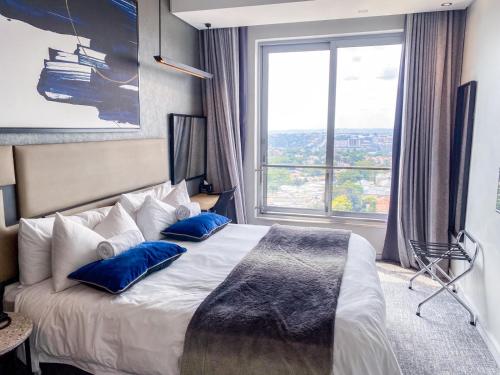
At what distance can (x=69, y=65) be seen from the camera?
8.35ft

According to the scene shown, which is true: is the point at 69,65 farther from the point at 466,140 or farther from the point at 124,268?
the point at 466,140

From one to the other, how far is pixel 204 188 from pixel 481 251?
2903mm

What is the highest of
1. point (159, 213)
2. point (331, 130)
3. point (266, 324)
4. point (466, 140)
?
point (331, 130)

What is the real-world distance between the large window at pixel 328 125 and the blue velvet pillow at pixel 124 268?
2638 mm

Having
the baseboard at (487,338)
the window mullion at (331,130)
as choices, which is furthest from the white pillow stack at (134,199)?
the baseboard at (487,338)

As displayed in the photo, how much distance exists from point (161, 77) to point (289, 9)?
1433 mm

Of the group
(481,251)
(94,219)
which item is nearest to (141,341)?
(94,219)

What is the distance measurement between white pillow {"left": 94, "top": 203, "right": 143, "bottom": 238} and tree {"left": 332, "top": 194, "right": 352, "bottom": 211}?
8.93 feet

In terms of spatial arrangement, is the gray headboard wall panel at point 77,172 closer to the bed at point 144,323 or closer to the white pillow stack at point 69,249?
Answer: the bed at point 144,323

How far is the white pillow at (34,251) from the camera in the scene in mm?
2102

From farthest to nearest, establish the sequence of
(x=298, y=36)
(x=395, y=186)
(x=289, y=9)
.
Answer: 1. (x=298, y=36)
2. (x=395, y=186)
3. (x=289, y=9)

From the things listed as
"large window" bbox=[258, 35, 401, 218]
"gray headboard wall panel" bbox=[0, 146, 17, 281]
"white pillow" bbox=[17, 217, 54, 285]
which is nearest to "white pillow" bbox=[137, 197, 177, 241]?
"white pillow" bbox=[17, 217, 54, 285]

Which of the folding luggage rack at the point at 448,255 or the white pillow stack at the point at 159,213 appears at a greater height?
the white pillow stack at the point at 159,213

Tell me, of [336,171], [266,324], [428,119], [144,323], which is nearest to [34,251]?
[144,323]
